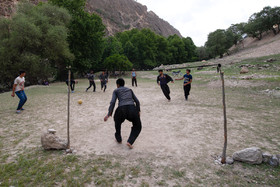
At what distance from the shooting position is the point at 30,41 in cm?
2108

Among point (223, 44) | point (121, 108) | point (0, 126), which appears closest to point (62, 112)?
point (0, 126)

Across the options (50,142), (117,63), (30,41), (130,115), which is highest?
(30,41)

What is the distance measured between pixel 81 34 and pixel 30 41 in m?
10.2

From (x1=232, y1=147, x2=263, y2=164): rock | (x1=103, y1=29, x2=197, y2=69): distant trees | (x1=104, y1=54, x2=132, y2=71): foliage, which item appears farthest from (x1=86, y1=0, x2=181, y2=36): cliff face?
(x1=232, y1=147, x2=263, y2=164): rock

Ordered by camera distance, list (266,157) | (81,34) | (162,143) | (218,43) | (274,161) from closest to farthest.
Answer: (274,161) → (266,157) → (162,143) → (81,34) → (218,43)

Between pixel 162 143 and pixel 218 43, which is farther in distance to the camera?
pixel 218 43

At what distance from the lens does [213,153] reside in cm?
411

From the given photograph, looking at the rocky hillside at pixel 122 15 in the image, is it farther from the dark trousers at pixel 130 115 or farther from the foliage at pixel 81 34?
the dark trousers at pixel 130 115

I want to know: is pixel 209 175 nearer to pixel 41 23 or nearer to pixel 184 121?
pixel 184 121

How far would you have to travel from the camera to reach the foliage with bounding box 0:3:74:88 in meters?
20.9

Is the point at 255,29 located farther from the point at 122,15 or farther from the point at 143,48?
the point at 122,15

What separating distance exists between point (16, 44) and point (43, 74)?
16.7 feet

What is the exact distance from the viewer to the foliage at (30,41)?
823 inches

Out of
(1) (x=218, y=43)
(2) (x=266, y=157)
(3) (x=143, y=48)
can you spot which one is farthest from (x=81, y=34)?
(1) (x=218, y=43)
